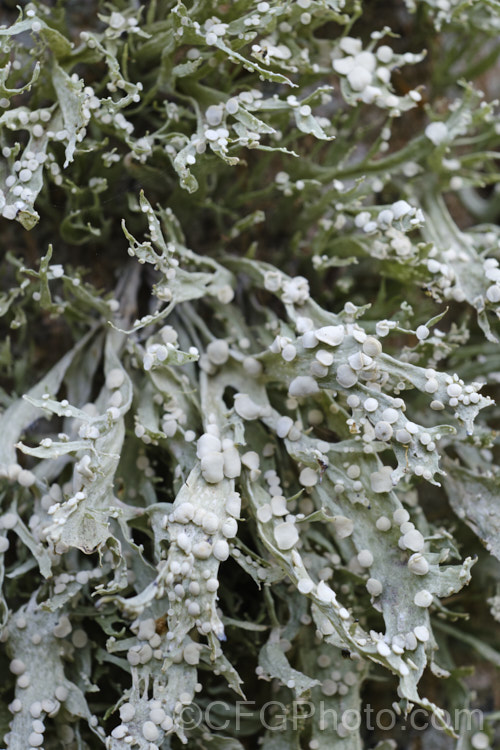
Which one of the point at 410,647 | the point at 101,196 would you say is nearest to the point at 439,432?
the point at 410,647

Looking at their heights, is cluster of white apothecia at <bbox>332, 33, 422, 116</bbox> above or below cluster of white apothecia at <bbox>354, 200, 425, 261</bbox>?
above

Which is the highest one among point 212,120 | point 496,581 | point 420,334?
point 212,120

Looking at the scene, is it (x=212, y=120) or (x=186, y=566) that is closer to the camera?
(x=186, y=566)

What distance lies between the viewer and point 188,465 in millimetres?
907

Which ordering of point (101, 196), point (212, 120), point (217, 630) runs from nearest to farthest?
point (217, 630), point (212, 120), point (101, 196)

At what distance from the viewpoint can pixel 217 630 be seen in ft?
2.54

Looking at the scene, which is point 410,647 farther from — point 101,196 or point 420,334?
point 101,196

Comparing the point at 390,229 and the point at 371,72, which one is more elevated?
the point at 371,72

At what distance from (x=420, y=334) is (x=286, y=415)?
0.78 ft

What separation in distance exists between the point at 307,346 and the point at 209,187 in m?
0.34

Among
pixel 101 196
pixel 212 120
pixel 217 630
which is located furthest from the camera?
pixel 101 196

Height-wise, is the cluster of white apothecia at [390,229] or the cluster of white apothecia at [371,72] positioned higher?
the cluster of white apothecia at [371,72]

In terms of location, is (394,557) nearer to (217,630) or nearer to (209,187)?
(217,630)

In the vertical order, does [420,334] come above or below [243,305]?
above
